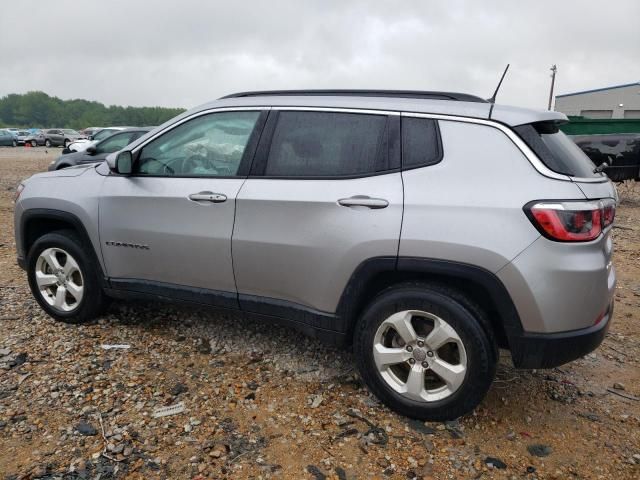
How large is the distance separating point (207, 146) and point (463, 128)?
170 cm

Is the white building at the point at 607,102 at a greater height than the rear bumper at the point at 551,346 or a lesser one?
greater

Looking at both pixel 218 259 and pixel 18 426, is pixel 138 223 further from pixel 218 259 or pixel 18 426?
pixel 18 426

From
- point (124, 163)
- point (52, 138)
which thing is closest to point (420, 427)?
point (124, 163)

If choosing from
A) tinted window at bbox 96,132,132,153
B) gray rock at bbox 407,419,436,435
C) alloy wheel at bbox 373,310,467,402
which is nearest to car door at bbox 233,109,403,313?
alloy wheel at bbox 373,310,467,402

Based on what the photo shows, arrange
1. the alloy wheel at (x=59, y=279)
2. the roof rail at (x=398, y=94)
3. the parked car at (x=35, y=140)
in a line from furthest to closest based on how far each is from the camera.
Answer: the parked car at (x=35, y=140) < the alloy wheel at (x=59, y=279) < the roof rail at (x=398, y=94)

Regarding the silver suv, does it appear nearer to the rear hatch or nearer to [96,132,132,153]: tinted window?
the rear hatch

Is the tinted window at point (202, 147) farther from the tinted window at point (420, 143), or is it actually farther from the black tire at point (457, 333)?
the black tire at point (457, 333)

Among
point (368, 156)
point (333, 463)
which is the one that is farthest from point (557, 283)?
point (333, 463)

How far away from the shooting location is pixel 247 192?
3.15 m

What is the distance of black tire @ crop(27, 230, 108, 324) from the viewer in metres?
3.85

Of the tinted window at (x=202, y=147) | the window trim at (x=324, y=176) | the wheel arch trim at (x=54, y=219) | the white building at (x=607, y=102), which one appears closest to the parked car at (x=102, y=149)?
the wheel arch trim at (x=54, y=219)

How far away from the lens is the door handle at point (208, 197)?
3.21m

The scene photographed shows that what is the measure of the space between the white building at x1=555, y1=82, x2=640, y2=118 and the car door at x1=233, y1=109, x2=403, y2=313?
130ft

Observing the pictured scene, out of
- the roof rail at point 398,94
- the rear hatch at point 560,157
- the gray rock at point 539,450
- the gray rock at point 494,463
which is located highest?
the roof rail at point 398,94
